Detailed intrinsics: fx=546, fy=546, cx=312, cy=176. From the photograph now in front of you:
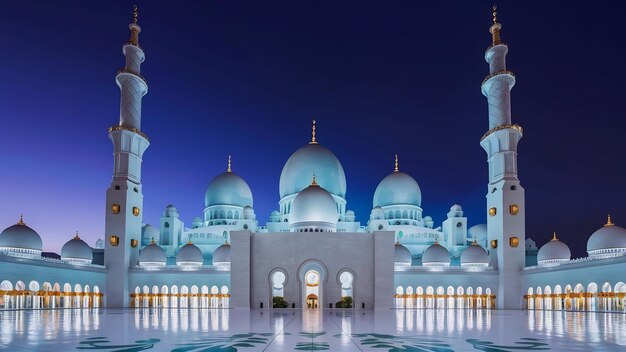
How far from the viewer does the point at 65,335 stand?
35.9 ft

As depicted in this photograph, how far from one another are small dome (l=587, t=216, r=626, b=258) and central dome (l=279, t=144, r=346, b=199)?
61.8ft

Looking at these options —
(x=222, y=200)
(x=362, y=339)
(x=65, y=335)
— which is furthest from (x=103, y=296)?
(x=362, y=339)

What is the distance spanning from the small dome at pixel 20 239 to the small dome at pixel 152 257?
21.2 ft

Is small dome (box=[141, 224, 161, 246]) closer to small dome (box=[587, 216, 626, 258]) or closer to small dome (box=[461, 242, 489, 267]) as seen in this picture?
small dome (box=[461, 242, 489, 267])

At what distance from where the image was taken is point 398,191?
47.2m

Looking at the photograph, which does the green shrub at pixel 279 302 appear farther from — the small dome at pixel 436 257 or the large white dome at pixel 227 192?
the large white dome at pixel 227 192

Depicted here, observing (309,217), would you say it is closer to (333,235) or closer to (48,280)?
(333,235)

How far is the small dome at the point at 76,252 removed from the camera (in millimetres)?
37500

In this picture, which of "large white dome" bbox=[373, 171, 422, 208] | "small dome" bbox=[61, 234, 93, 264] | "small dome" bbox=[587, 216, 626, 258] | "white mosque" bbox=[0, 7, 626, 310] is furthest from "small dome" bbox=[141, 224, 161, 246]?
"small dome" bbox=[587, 216, 626, 258]

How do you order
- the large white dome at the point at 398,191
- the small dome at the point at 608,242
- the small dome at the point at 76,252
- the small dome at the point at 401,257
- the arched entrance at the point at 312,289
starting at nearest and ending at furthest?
the small dome at the point at 608,242 < the arched entrance at the point at 312,289 < the small dome at the point at 76,252 < the small dome at the point at 401,257 < the large white dome at the point at 398,191

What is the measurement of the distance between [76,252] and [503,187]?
97.3 ft

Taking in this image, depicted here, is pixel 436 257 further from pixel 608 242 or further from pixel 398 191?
pixel 608 242

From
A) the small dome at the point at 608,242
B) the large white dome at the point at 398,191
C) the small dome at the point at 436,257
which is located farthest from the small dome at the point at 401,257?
the small dome at the point at 608,242

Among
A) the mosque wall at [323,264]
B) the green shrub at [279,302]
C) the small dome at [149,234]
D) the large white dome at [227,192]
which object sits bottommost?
the green shrub at [279,302]
